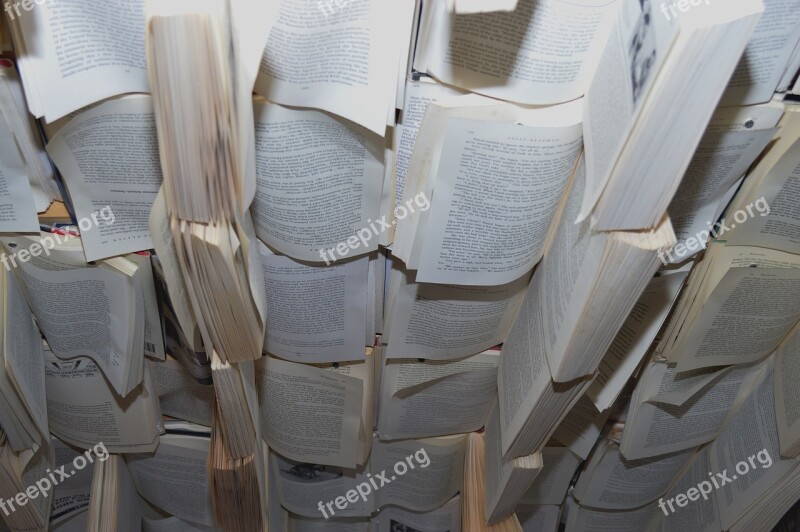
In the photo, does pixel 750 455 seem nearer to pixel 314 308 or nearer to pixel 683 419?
pixel 683 419

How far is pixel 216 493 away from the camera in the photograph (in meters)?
0.92

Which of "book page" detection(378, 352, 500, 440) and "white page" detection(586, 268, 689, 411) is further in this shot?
"book page" detection(378, 352, 500, 440)

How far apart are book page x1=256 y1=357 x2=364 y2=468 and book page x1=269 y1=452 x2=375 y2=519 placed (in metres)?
0.10

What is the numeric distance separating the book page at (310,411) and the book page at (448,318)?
108 mm

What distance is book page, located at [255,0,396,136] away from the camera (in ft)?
1.87

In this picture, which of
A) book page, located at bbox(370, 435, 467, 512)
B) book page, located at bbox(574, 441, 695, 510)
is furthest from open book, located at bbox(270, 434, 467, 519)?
book page, located at bbox(574, 441, 695, 510)

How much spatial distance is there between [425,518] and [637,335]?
69cm

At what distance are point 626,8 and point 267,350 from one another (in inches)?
24.4

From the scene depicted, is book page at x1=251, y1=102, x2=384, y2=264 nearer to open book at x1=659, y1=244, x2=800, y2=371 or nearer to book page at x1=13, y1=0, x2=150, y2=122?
book page at x1=13, y1=0, x2=150, y2=122

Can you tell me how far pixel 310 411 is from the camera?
0.96 metres

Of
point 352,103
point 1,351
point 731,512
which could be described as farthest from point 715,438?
point 1,351

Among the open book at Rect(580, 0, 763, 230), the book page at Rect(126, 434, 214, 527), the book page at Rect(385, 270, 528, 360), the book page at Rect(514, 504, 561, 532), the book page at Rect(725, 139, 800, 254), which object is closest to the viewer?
the open book at Rect(580, 0, 763, 230)

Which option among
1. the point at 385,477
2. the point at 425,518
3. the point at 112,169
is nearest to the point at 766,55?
the point at 112,169

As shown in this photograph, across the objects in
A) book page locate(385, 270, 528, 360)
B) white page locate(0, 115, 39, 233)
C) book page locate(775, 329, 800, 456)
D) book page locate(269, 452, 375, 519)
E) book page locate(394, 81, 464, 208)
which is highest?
book page locate(394, 81, 464, 208)
